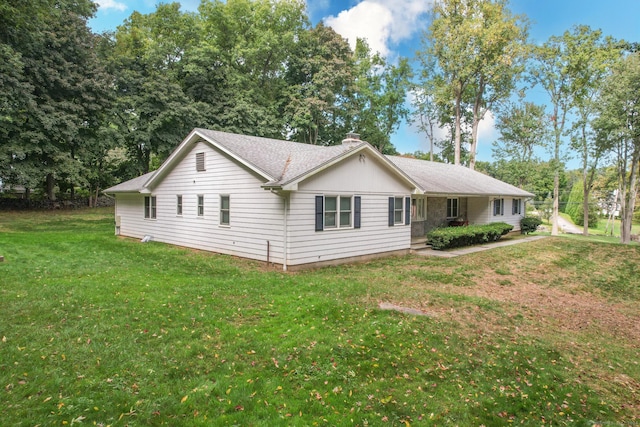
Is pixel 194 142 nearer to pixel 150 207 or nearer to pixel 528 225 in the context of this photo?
pixel 150 207

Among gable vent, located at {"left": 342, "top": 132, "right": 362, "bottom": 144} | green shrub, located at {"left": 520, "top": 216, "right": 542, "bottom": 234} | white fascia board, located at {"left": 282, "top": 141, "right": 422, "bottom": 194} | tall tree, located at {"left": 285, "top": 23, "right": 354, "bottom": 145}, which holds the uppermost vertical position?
tall tree, located at {"left": 285, "top": 23, "right": 354, "bottom": 145}

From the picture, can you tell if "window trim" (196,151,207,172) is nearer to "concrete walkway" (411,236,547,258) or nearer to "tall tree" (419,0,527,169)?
"concrete walkway" (411,236,547,258)

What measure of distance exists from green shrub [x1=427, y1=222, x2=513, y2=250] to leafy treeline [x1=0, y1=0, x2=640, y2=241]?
31.0 feet

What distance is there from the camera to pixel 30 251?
39.7 ft

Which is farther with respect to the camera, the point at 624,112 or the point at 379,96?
the point at 379,96

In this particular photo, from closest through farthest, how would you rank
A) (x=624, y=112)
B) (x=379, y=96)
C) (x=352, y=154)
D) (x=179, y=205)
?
(x=352, y=154) → (x=179, y=205) → (x=624, y=112) → (x=379, y=96)

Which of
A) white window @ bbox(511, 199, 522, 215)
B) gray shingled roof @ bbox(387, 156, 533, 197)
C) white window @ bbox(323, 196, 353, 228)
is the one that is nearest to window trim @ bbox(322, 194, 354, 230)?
white window @ bbox(323, 196, 353, 228)

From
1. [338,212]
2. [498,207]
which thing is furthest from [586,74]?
[338,212]

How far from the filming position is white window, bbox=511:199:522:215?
79.1 ft

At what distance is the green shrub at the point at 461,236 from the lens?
1594 centimetres

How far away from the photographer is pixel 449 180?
782 inches

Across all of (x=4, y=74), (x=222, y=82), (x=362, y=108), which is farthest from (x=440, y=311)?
(x=362, y=108)

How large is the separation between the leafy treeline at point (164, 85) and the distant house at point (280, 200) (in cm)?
1143

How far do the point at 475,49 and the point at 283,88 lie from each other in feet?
54.7
